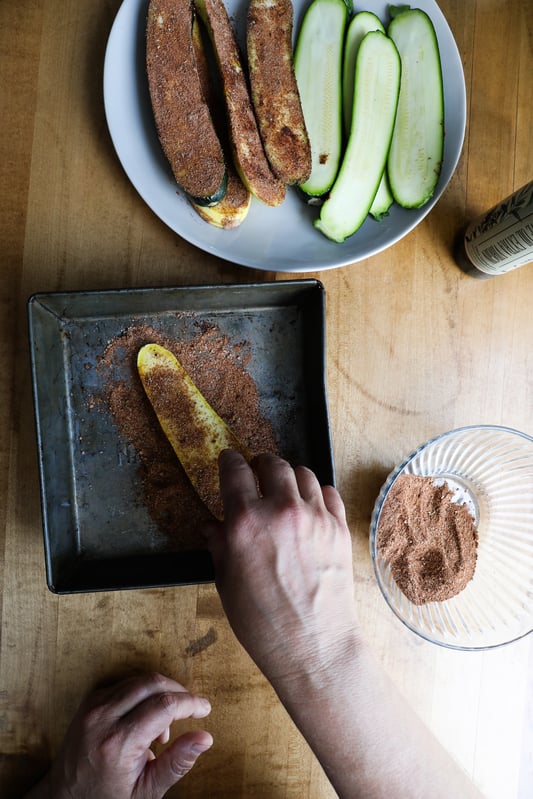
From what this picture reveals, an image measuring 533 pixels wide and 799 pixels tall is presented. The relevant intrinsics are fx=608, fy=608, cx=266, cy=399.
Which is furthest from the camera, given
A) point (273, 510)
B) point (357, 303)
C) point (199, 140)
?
point (357, 303)

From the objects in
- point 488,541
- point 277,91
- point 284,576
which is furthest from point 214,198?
point 488,541

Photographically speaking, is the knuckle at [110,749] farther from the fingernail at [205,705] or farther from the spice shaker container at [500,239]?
the spice shaker container at [500,239]

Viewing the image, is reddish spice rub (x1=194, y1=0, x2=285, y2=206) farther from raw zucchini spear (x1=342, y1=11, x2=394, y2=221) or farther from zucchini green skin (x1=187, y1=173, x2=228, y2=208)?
raw zucchini spear (x1=342, y1=11, x2=394, y2=221)

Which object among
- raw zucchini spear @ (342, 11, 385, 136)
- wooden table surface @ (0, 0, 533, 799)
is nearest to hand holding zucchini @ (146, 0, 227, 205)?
wooden table surface @ (0, 0, 533, 799)

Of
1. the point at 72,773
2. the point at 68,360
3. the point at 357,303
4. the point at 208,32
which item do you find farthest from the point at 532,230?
the point at 72,773

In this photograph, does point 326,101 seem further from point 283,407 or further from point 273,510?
point 273,510

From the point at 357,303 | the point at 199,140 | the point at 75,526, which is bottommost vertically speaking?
the point at 75,526
